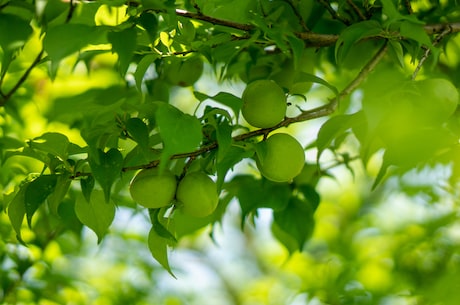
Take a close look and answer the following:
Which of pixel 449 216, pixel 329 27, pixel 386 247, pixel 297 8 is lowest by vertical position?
pixel 386 247

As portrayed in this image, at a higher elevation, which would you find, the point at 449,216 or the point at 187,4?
the point at 187,4

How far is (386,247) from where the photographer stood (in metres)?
2.70

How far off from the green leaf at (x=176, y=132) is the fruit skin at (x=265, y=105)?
0.62 feet

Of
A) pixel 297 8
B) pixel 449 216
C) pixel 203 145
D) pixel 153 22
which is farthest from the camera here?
pixel 449 216

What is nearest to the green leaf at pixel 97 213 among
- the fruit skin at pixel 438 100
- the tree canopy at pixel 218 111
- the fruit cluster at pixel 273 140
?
the tree canopy at pixel 218 111

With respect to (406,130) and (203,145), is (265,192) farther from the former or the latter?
(406,130)

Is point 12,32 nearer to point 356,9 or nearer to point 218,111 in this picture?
point 218,111

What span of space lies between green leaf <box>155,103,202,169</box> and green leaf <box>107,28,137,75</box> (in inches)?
3.0

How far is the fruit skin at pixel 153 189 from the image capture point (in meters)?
1.07

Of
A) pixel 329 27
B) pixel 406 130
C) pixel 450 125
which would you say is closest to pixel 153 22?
pixel 406 130

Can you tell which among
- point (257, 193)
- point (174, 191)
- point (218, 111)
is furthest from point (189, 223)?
point (218, 111)

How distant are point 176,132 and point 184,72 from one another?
545 millimetres

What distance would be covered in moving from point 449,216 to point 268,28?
49.4 inches

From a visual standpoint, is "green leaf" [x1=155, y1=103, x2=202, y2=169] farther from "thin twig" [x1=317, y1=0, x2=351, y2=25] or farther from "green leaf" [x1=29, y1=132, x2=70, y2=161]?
"thin twig" [x1=317, y1=0, x2=351, y2=25]
